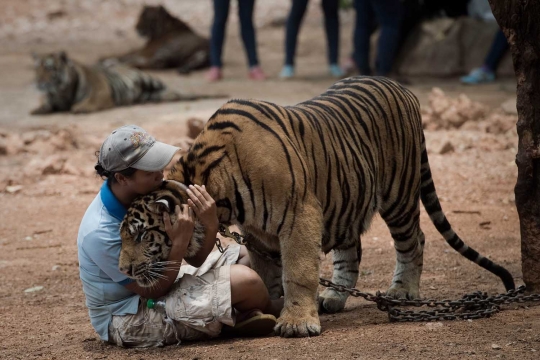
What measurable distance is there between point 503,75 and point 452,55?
2.93ft

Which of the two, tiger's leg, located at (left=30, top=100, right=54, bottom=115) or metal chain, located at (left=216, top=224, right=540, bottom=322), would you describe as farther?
tiger's leg, located at (left=30, top=100, right=54, bottom=115)

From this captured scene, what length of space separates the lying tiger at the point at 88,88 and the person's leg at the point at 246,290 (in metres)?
7.52

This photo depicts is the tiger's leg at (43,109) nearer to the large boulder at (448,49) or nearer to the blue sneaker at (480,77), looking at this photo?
the large boulder at (448,49)

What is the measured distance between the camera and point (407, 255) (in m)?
4.65

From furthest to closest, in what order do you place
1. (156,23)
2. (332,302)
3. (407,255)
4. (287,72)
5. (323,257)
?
(156,23) → (287,72) → (323,257) → (407,255) → (332,302)

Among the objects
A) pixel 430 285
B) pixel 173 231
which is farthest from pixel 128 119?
pixel 173 231

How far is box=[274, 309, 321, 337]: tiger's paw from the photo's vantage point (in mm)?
3820

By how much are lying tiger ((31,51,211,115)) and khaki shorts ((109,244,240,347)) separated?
753 cm

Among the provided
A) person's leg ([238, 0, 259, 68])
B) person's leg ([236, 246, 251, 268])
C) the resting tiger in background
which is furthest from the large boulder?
person's leg ([236, 246, 251, 268])

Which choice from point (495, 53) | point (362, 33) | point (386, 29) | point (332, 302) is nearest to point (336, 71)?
point (362, 33)

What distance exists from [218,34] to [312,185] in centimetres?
852

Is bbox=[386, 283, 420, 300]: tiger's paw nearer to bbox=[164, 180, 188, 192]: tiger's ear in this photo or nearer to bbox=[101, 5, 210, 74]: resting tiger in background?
bbox=[164, 180, 188, 192]: tiger's ear

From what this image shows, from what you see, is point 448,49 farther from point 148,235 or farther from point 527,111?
point 148,235

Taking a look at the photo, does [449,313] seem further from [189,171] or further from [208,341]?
[189,171]
